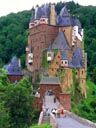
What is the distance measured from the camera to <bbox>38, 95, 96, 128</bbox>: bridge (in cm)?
3766

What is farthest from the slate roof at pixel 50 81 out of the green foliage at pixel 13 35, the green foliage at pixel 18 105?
the green foliage at pixel 13 35

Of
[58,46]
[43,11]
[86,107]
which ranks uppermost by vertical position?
[43,11]

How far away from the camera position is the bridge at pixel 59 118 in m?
37.7

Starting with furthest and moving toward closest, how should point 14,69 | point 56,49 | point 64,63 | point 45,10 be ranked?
point 45,10
point 14,69
point 56,49
point 64,63

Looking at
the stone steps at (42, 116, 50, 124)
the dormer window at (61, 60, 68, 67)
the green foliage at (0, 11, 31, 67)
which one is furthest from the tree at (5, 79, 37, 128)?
the green foliage at (0, 11, 31, 67)

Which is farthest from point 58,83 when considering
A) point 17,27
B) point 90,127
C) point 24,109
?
point 17,27

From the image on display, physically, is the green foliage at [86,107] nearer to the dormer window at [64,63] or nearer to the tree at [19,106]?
the dormer window at [64,63]

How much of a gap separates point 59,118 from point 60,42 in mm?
27818

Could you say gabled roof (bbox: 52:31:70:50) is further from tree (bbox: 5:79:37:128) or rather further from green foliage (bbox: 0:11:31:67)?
tree (bbox: 5:79:37:128)

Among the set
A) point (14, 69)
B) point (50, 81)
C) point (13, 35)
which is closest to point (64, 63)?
point (50, 81)

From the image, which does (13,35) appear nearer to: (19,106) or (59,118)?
(19,106)

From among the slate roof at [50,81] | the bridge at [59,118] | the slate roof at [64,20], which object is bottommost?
the bridge at [59,118]

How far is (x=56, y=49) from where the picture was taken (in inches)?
2714

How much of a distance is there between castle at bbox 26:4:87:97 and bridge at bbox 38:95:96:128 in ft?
18.7
